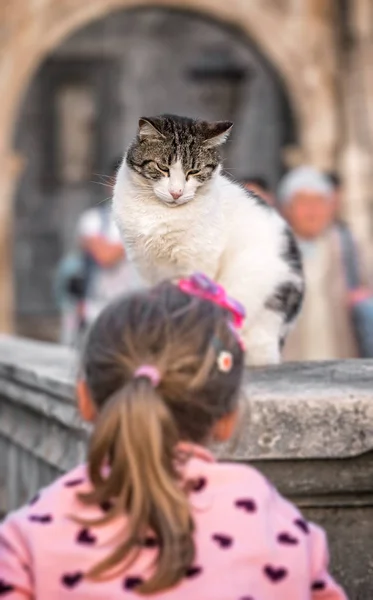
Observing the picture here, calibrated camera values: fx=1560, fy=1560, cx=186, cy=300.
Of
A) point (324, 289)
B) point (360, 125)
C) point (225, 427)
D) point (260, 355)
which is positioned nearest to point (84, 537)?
point (225, 427)

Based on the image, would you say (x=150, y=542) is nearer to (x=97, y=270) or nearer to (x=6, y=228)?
(x=97, y=270)

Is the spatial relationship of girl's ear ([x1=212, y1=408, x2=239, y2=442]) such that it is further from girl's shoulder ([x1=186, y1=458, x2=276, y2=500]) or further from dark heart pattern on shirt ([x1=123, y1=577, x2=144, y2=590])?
dark heart pattern on shirt ([x1=123, y1=577, x2=144, y2=590])

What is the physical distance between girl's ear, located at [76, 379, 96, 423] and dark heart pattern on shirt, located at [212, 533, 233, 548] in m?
0.26

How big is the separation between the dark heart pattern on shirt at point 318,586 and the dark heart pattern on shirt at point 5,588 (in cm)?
46

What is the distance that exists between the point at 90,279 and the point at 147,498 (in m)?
5.69

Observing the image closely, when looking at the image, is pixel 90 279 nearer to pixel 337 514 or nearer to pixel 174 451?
pixel 337 514

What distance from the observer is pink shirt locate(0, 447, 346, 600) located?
2.23m

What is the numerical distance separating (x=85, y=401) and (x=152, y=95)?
22.8m

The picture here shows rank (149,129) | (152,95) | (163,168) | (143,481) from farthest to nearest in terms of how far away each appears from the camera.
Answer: (152,95), (163,168), (149,129), (143,481)

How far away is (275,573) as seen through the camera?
2275mm

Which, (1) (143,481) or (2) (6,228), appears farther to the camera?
(2) (6,228)

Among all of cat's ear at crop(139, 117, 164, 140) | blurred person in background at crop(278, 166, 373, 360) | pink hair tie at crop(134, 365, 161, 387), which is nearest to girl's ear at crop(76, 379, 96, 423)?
pink hair tie at crop(134, 365, 161, 387)

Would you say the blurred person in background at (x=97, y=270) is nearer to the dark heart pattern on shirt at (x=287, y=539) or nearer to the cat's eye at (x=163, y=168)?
the cat's eye at (x=163, y=168)

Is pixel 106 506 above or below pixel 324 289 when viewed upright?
above
